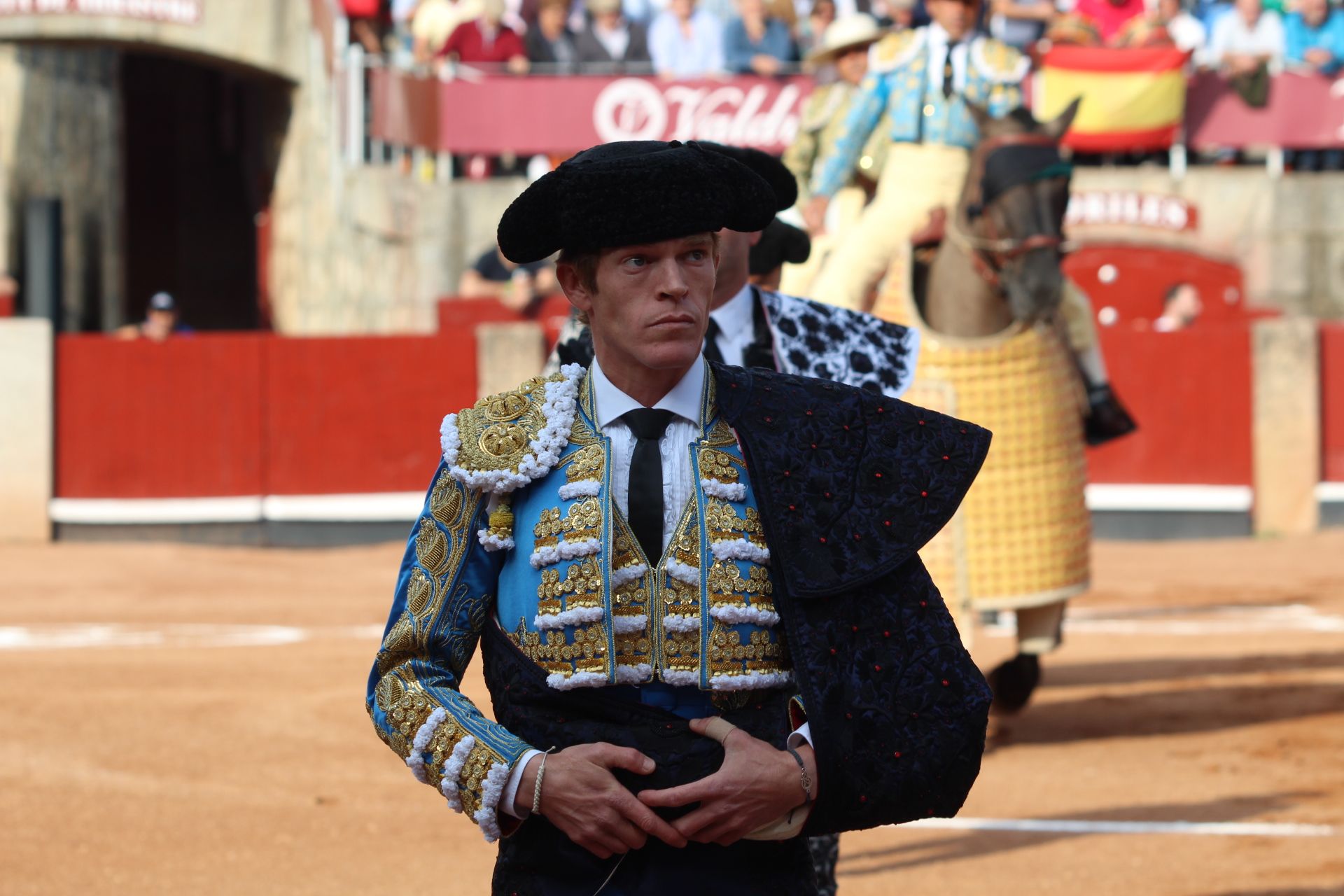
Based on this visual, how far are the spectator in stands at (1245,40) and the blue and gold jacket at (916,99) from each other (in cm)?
857

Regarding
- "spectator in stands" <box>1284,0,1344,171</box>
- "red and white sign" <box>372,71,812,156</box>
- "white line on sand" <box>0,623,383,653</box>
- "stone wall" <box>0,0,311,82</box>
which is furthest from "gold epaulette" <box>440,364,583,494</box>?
"stone wall" <box>0,0,311,82</box>

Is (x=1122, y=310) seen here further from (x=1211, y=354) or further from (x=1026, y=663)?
(x=1026, y=663)

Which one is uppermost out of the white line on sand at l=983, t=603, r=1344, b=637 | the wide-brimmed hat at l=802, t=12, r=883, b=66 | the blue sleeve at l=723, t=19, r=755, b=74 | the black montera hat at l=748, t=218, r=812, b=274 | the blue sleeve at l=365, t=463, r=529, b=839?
the blue sleeve at l=723, t=19, r=755, b=74

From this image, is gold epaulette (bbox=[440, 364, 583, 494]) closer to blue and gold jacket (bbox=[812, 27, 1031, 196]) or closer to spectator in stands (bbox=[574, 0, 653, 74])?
blue and gold jacket (bbox=[812, 27, 1031, 196])

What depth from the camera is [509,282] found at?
12.8 metres

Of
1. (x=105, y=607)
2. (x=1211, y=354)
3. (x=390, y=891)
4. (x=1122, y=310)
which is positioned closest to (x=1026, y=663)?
(x=390, y=891)

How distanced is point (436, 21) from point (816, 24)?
9.21 feet

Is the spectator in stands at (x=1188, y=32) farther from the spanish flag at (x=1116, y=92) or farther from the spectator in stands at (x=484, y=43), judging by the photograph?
the spectator in stands at (x=484, y=43)

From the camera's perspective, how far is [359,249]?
15984 mm

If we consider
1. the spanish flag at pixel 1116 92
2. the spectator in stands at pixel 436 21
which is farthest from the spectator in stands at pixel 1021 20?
the spectator in stands at pixel 436 21

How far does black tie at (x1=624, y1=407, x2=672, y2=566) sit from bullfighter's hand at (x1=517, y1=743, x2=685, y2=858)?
229 millimetres

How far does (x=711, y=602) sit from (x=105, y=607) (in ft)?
25.5

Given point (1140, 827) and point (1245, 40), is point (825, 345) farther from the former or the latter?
point (1245, 40)

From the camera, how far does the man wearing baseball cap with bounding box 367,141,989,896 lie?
6.26 ft
